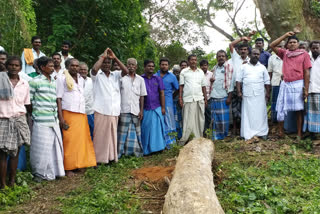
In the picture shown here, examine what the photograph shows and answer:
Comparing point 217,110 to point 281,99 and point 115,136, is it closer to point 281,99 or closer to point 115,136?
point 281,99

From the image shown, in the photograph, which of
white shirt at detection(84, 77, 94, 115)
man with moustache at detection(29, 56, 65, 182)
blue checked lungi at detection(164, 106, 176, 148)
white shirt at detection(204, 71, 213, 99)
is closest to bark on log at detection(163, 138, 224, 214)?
man with moustache at detection(29, 56, 65, 182)

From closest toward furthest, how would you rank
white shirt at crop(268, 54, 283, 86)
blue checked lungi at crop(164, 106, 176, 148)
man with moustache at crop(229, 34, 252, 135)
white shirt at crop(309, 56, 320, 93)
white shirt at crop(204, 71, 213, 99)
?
1. white shirt at crop(309, 56, 320, 93)
2. blue checked lungi at crop(164, 106, 176, 148)
3. white shirt at crop(268, 54, 283, 86)
4. man with moustache at crop(229, 34, 252, 135)
5. white shirt at crop(204, 71, 213, 99)

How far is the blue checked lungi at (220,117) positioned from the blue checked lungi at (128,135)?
1945mm

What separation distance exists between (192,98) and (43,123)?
347 centimetres

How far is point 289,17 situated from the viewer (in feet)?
27.5

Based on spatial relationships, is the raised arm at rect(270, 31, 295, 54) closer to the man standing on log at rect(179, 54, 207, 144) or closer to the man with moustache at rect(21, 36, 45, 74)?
the man standing on log at rect(179, 54, 207, 144)

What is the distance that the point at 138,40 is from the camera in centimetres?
1062

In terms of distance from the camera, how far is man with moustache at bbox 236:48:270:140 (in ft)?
23.8

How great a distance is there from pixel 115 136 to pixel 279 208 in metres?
3.33

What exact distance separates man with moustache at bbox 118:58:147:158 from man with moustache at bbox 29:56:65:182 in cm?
163

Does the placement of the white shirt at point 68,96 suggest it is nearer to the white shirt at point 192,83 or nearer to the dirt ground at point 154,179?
the dirt ground at point 154,179

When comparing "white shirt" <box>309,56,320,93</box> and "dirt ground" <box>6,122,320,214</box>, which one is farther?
"white shirt" <box>309,56,320,93</box>

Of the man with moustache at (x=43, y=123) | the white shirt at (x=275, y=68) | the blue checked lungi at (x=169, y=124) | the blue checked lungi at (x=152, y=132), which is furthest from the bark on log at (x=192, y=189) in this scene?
the white shirt at (x=275, y=68)

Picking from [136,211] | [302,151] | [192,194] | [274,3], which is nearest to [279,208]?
[192,194]
